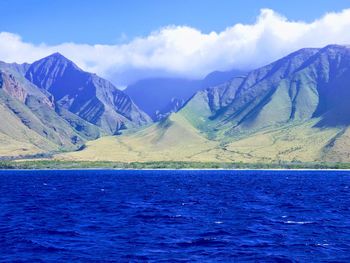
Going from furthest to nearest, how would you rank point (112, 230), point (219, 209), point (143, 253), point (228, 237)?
point (219, 209)
point (112, 230)
point (228, 237)
point (143, 253)

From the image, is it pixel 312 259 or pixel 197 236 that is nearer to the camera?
pixel 312 259

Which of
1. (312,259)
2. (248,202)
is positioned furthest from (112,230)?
(248,202)

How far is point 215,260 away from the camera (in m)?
69.0

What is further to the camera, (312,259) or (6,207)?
(6,207)

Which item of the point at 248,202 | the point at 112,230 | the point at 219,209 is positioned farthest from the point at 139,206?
the point at 112,230

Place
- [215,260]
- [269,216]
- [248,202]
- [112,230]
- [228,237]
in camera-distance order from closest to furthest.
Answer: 1. [215,260]
2. [228,237]
3. [112,230]
4. [269,216]
5. [248,202]

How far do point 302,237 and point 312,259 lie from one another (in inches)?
652

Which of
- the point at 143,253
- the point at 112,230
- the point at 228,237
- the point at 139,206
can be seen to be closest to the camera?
the point at 143,253

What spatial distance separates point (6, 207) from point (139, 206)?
3257 centimetres

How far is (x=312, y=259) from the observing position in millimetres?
69938

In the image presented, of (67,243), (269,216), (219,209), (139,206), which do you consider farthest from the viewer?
(139,206)

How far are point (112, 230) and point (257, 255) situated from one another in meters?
30.1

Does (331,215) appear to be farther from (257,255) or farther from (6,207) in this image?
(6,207)

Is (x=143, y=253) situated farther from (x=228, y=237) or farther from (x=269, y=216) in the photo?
(x=269, y=216)
